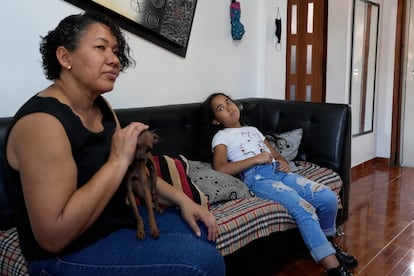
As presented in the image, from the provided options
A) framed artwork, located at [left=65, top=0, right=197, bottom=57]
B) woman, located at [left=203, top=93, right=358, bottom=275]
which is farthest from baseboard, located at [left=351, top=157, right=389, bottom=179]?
framed artwork, located at [left=65, top=0, right=197, bottom=57]

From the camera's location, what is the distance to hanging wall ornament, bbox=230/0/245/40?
288 centimetres

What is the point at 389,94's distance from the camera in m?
4.54

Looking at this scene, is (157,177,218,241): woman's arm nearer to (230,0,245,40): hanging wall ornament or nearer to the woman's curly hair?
the woman's curly hair

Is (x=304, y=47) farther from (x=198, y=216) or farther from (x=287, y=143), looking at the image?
(x=198, y=216)

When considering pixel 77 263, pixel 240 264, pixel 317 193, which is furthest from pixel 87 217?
pixel 317 193

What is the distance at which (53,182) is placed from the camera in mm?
965

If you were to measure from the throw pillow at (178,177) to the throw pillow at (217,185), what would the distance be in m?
0.12

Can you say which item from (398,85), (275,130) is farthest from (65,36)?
(398,85)

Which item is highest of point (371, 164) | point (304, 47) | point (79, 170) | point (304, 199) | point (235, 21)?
point (235, 21)

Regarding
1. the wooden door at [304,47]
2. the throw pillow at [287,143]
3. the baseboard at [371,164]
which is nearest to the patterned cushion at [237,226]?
the throw pillow at [287,143]

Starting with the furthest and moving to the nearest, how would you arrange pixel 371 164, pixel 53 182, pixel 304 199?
pixel 371 164 < pixel 304 199 < pixel 53 182

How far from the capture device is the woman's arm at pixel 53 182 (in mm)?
961

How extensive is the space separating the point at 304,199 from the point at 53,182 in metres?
1.36

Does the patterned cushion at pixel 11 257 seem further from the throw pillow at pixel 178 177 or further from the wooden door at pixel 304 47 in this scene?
the wooden door at pixel 304 47
